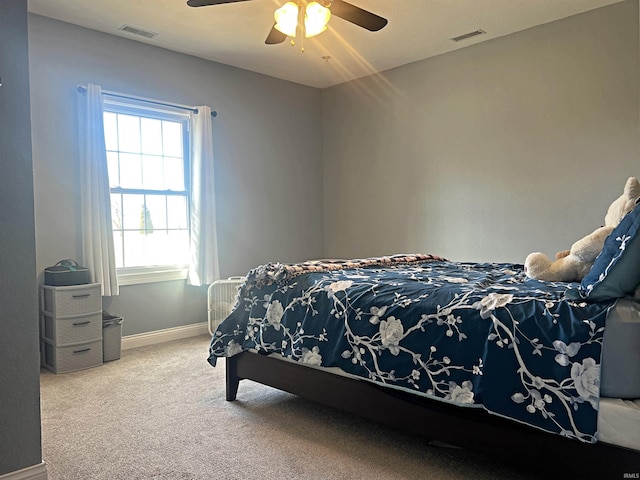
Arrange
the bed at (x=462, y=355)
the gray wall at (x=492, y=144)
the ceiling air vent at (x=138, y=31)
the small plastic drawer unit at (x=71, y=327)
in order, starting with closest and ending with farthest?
the bed at (x=462, y=355)
the small plastic drawer unit at (x=71, y=327)
the gray wall at (x=492, y=144)
the ceiling air vent at (x=138, y=31)

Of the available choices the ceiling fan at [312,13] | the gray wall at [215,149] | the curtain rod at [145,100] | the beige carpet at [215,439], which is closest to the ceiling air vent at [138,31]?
the gray wall at [215,149]

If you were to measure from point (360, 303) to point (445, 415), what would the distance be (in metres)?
0.61

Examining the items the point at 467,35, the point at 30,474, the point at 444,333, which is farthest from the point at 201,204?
the point at 444,333

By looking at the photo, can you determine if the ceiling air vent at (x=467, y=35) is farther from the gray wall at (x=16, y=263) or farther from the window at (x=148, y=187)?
the gray wall at (x=16, y=263)

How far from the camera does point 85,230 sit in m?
3.92

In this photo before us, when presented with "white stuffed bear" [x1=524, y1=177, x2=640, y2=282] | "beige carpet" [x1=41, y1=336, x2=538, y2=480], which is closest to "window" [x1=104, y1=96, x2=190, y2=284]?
"beige carpet" [x1=41, y1=336, x2=538, y2=480]

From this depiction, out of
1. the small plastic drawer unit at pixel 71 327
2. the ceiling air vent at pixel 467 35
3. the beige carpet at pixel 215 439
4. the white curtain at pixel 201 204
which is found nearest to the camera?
the beige carpet at pixel 215 439

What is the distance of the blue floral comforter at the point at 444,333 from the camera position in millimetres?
1726

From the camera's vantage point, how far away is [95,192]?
12.9 ft

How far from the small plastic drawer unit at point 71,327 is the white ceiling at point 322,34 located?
204 centimetres

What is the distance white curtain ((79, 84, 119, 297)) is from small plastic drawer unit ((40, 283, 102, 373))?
0.75 ft

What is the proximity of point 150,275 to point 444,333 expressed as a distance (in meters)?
3.12

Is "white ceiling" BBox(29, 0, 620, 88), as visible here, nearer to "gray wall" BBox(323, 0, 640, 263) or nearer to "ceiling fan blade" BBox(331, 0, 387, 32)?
"gray wall" BBox(323, 0, 640, 263)

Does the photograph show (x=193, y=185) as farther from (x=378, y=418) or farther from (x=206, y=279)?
(x=378, y=418)
